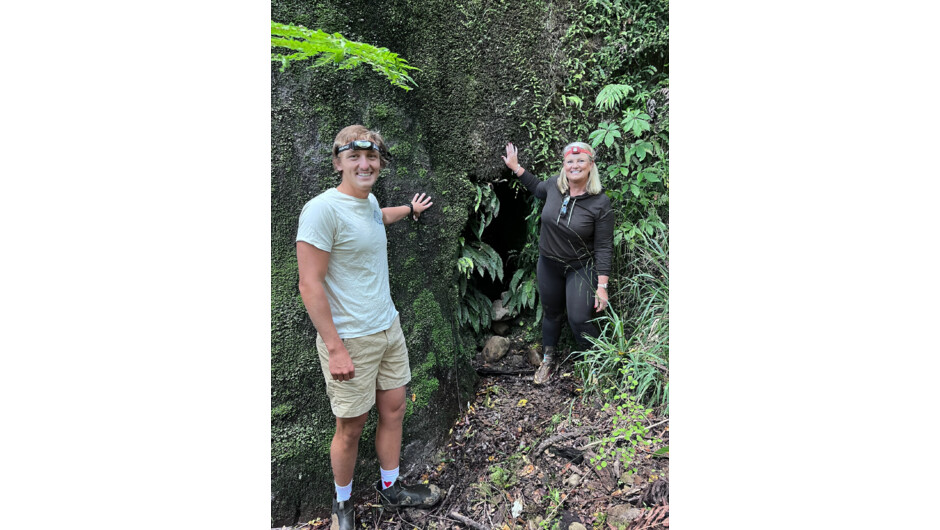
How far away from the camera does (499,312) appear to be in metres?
4.91

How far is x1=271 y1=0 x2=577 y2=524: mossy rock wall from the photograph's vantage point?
294cm

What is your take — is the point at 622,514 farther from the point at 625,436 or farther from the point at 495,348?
the point at 495,348

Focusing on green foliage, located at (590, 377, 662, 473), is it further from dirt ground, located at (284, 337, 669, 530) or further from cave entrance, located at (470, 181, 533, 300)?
cave entrance, located at (470, 181, 533, 300)

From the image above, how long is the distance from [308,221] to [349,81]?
1.15 metres

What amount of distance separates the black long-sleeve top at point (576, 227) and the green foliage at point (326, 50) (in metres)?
1.61

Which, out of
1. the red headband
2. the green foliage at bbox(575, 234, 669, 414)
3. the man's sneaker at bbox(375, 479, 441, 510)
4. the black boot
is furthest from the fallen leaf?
the red headband

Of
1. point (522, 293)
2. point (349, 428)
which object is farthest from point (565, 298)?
point (349, 428)

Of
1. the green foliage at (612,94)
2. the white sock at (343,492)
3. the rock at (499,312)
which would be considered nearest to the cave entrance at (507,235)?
the rock at (499,312)

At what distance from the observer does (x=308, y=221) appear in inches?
97.6

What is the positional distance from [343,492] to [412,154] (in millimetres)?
2466

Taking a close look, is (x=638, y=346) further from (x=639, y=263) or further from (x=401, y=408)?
(x=401, y=408)

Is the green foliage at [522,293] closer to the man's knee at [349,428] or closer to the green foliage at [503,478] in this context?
the green foliage at [503,478]

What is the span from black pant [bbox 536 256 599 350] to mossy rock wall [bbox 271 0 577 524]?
0.90 m

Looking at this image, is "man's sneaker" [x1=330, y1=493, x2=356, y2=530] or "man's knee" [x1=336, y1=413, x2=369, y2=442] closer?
"man's knee" [x1=336, y1=413, x2=369, y2=442]
